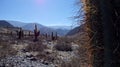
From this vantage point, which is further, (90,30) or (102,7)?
(90,30)

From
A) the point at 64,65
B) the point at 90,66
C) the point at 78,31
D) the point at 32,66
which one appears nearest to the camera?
the point at 90,66

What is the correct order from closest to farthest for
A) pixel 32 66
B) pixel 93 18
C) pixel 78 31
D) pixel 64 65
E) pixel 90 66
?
pixel 93 18
pixel 90 66
pixel 78 31
pixel 64 65
pixel 32 66

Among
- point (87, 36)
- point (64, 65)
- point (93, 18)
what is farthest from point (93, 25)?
point (64, 65)

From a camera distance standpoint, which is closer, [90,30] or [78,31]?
[90,30]

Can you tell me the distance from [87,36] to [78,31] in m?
0.40

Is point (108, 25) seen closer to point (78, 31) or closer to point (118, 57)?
point (118, 57)

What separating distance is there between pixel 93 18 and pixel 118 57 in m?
0.78

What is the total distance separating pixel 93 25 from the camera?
13.2 feet

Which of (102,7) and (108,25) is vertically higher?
(102,7)

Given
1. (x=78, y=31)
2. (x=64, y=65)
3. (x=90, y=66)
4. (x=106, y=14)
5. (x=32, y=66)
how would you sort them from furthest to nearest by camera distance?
1. (x=32, y=66)
2. (x=64, y=65)
3. (x=78, y=31)
4. (x=90, y=66)
5. (x=106, y=14)

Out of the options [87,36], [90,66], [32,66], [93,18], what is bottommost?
[32,66]

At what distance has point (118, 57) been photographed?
3562 mm

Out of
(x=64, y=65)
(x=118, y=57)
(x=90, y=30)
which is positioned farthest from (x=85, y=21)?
(x=64, y=65)

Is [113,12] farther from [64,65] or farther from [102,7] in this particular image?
[64,65]
